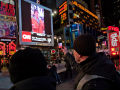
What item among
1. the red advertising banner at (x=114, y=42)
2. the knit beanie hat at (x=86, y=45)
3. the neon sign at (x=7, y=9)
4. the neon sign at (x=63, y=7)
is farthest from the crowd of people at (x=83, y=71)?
the neon sign at (x=63, y=7)

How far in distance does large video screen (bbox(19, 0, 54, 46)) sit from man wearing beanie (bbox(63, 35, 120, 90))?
720cm

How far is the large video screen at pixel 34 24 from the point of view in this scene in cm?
846

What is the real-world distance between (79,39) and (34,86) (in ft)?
2.69

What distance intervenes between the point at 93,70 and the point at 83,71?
14cm

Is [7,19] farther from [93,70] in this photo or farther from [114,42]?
[93,70]

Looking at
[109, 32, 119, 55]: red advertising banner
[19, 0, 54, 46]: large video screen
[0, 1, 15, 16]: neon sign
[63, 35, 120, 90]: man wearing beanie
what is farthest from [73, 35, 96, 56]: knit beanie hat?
[0, 1, 15, 16]: neon sign

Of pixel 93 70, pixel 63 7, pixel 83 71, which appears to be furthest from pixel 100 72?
pixel 63 7

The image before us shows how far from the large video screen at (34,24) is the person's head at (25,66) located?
24.0ft

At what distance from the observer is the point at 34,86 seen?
0.96 m

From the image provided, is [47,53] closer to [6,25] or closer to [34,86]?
[6,25]

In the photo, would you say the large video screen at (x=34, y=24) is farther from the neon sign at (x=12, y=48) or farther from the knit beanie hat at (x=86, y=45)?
the knit beanie hat at (x=86, y=45)

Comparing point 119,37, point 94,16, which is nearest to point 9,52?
point 119,37

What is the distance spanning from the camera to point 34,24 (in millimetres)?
9477

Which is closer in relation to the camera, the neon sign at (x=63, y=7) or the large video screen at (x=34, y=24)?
the large video screen at (x=34, y=24)
